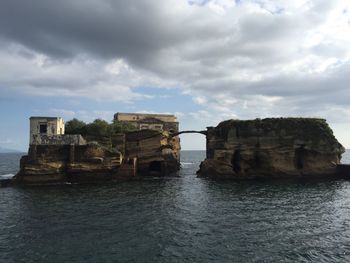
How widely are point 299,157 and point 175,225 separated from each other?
4424 cm

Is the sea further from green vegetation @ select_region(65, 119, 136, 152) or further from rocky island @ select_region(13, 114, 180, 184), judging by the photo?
green vegetation @ select_region(65, 119, 136, 152)

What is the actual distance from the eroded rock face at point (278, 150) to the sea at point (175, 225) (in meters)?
15.4

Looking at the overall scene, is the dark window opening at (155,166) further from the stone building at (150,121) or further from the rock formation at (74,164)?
the stone building at (150,121)

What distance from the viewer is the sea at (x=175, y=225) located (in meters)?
22.3

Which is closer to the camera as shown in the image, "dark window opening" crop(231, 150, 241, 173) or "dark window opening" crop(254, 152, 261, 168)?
"dark window opening" crop(254, 152, 261, 168)

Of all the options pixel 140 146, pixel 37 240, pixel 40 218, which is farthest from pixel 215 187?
pixel 37 240

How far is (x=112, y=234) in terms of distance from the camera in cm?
2658

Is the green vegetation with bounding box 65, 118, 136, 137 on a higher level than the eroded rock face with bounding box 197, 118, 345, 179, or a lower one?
higher

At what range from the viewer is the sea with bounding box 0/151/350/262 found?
22.3m

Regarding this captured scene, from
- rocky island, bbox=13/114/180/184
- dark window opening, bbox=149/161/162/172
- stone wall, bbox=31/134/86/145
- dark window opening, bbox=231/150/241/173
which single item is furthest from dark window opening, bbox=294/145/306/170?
stone wall, bbox=31/134/86/145

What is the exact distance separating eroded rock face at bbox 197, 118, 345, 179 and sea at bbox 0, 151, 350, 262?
15397 mm

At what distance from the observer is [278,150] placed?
212 ft

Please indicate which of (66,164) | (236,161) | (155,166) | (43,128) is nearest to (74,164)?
(66,164)

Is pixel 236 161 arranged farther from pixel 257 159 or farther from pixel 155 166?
pixel 155 166
